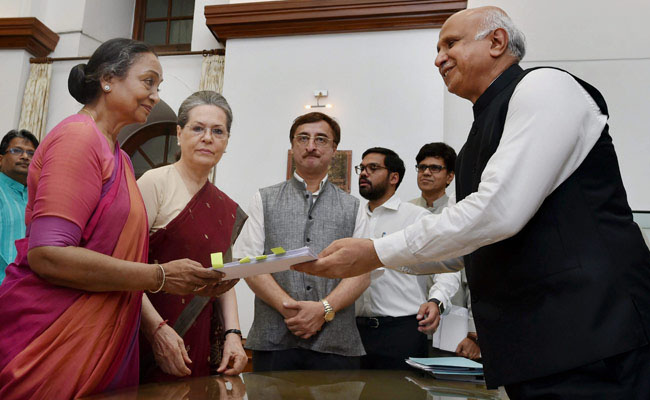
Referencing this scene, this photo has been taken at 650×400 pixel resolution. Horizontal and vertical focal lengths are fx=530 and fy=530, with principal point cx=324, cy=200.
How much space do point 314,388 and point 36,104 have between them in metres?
6.39

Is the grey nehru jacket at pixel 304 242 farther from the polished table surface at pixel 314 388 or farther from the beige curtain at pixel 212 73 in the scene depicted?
the beige curtain at pixel 212 73

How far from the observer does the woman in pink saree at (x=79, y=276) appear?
4.33ft

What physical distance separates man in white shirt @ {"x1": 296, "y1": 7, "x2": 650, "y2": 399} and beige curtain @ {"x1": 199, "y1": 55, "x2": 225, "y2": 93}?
5.09 metres

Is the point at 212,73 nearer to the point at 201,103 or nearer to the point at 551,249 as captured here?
the point at 201,103

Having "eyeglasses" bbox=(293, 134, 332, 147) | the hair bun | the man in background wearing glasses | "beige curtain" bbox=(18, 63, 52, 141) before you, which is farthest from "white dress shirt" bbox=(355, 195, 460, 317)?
Answer: "beige curtain" bbox=(18, 63, 52, 141)

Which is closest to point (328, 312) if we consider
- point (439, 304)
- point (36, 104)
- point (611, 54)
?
point (439, 304)

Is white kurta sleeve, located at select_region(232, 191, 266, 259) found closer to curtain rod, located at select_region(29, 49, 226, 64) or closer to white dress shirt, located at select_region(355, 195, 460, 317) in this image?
white dress shirt, located at select_region(355, 195, 460, 317)

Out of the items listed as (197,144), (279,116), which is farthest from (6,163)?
(279,116)

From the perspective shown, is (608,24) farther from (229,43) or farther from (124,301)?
(124,301)

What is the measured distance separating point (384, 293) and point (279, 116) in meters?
3.04

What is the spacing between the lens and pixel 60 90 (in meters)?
6.61

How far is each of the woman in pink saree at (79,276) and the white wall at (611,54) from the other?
13.2 feet

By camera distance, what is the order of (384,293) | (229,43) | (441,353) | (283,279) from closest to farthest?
(283,279), (384,293), (441,353), (229,43)

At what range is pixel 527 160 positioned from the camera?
118 centimetres
